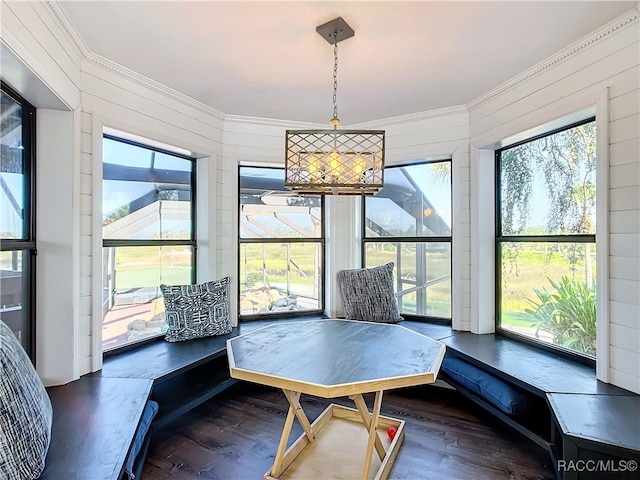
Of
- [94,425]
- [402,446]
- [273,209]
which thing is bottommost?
[402,446]

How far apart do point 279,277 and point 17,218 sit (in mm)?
2221

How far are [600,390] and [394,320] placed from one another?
168cm

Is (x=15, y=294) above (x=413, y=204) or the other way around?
the other way around

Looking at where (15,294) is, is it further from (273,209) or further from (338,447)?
(273,209)

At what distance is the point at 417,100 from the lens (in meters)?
2.99

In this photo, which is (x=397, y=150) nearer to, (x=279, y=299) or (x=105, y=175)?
(x=279, y=299)

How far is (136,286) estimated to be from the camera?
2865 millimetres

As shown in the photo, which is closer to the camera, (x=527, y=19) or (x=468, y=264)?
(x=527, y=19)

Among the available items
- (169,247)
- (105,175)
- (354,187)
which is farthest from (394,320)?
(105,175)

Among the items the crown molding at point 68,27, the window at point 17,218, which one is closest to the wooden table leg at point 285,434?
the window at point 17,218

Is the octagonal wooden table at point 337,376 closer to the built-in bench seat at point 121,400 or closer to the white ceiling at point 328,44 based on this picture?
the built-in bench seat at point 121,400

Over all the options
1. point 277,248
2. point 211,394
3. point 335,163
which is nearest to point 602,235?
point 335,163

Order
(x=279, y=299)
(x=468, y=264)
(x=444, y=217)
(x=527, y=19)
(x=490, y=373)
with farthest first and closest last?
1. (x=279, y=299)
2. (x=444, y=217)
3. (x=468, y=264)
4. (x=490, y=373)
5. (x=527, y=19)

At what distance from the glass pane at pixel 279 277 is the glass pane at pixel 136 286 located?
625mm
